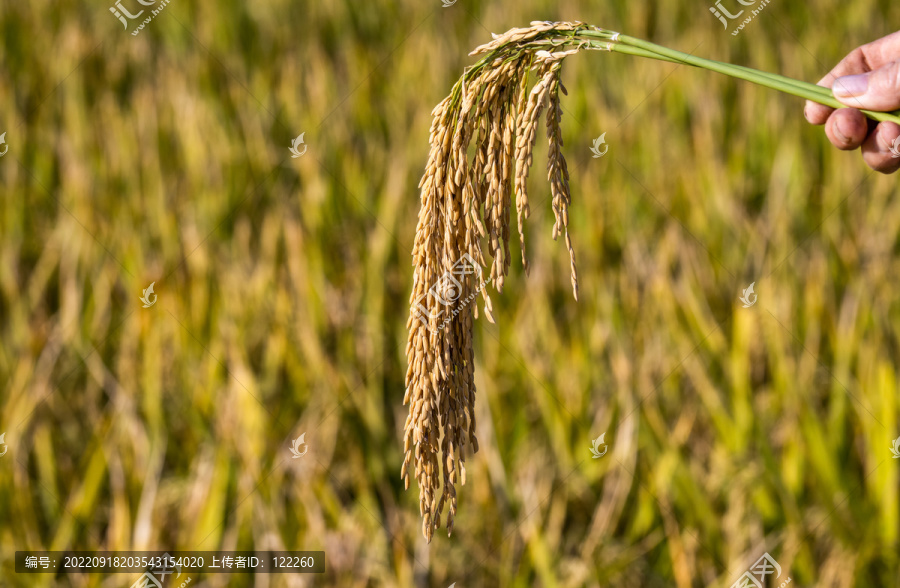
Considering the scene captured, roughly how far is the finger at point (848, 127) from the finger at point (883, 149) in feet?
0.09

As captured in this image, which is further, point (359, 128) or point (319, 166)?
point (359, 128)

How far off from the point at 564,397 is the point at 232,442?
0.85m

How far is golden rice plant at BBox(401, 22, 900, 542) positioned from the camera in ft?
2.08

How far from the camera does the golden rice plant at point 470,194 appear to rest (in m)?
0.63

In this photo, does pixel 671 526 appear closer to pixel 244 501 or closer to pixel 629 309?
pixel 629 309

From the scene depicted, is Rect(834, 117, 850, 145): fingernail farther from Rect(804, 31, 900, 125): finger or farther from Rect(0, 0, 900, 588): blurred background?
Rect(0, 0, 900, 588): blurred background

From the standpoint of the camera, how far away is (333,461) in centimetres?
206

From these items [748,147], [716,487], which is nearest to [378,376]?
[716,487]
